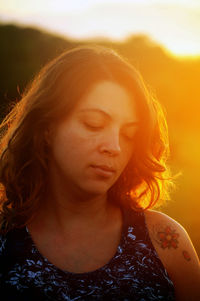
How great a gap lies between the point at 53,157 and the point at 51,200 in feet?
0.96

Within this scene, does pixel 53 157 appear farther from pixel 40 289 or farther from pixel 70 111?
pixel 40 289

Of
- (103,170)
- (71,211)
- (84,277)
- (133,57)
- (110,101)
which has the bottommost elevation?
(84,277)

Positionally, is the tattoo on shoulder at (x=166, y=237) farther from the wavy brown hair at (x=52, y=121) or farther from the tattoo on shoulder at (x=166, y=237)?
the wavy brown hair at (x=52, y=121)

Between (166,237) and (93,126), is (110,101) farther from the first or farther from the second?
(166,237)

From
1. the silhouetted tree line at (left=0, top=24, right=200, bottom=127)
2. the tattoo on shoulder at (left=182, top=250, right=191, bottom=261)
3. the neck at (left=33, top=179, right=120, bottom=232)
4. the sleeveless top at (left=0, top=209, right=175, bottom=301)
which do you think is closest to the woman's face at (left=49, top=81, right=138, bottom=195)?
the neck at (left=33, top=179, right=120, bottom=232)

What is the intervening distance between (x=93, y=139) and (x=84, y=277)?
2.61 ft

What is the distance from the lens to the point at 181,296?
2250mm

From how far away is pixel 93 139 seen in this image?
213 cm

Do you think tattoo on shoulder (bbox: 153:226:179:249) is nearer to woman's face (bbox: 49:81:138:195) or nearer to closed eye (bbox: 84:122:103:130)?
woman's face (bbox: 49:81:138:195)

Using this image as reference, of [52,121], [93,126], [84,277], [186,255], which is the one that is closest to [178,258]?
[186,255]

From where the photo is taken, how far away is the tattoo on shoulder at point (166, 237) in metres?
2.29

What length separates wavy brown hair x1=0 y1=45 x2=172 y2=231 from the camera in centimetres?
226

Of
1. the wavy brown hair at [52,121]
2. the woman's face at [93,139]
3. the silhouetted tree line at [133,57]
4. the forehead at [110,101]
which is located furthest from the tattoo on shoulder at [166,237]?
the silhouetted tree line at [133,57]

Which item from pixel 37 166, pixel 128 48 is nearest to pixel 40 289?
pixel 37 166
